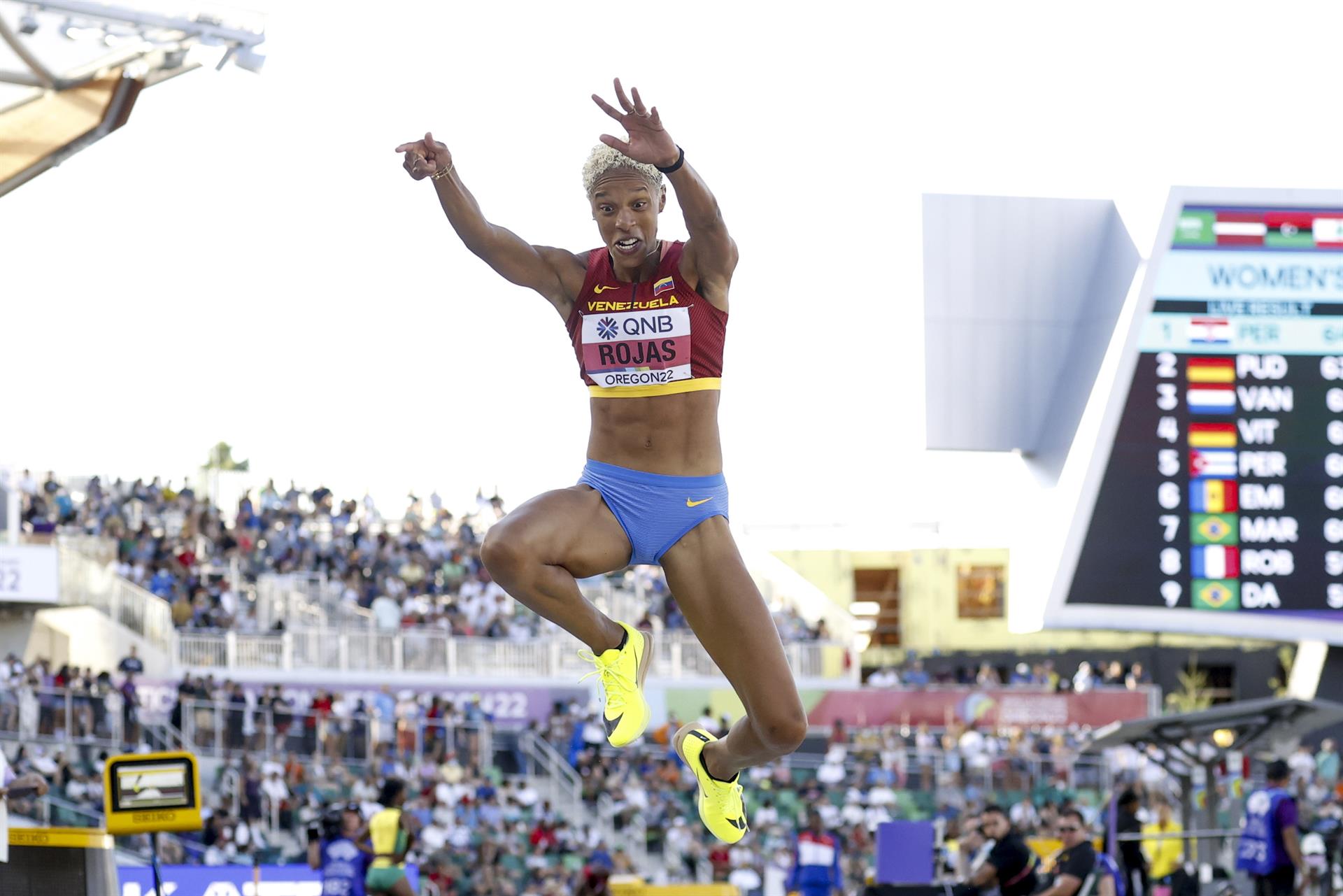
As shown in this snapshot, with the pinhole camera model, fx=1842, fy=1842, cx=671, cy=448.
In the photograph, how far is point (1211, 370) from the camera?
848 inches

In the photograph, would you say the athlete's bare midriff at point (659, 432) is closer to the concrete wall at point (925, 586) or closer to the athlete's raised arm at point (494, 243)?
the athlete's raised arm at point (494, 243)

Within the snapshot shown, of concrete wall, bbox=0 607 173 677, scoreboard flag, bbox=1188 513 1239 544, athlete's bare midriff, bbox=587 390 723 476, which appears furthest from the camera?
concrete wall, bbox=0 607 173 677

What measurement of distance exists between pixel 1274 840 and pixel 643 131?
10.2 metres

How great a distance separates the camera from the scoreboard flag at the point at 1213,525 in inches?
835

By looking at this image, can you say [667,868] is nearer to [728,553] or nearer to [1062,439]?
[1062,439]

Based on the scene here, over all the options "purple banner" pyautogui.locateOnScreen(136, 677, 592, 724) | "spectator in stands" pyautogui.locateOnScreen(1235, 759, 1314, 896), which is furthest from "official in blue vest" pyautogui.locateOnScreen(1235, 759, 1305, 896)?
"purple banner" pyautogui.locateOnScreen(136, 677, 592, 724)

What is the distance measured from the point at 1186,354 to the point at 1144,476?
153 cm

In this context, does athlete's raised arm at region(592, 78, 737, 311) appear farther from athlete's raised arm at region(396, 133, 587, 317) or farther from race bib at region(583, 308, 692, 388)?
athlete's raised arm at region(396, 133, 587, 317)

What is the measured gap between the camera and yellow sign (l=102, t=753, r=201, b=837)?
31.3ft

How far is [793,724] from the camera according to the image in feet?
21.1

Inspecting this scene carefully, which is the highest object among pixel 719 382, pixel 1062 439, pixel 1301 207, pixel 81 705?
pixel 1301 207

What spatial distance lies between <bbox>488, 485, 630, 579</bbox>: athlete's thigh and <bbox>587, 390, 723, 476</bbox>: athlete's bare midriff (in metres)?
0.19

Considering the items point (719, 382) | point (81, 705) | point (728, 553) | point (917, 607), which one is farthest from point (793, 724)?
point (917, 607)

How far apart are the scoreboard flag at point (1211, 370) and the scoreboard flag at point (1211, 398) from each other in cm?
6
